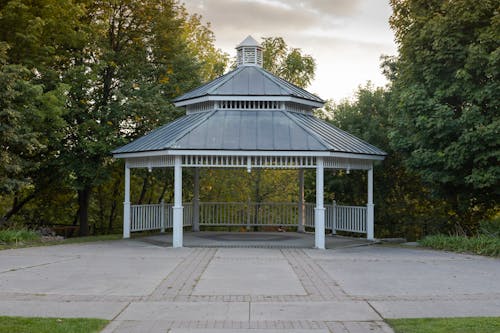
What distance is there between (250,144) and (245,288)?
23.8ft

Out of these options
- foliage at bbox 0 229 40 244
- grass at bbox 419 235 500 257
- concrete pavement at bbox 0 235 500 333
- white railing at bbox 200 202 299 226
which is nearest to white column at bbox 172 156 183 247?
concrete pavement at bbox 0 235 500 333

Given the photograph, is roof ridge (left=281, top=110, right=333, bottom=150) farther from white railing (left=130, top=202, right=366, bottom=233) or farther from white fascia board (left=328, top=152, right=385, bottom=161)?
white railing (left=130, top=202, right=366, bottom=233)

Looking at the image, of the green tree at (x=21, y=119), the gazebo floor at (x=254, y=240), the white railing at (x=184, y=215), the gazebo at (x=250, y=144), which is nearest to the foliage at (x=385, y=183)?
the gazebo at (x=250, y=144)

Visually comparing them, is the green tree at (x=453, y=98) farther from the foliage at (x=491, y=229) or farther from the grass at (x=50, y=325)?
the grass at (x=50, y=325)

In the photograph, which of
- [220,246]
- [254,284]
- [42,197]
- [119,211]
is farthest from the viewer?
[119,211]

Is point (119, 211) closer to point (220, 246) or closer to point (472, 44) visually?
point (220, 246)

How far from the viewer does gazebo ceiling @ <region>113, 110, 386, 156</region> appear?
632 inches

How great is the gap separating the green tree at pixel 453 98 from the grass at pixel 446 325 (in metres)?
8.91

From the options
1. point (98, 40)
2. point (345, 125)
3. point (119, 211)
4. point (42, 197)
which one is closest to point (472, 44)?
point (345, 125)

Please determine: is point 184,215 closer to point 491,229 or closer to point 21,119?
point 21,119

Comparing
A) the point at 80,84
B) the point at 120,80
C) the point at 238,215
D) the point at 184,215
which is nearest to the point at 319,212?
the point at 238,215

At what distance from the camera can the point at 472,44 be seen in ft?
50.5

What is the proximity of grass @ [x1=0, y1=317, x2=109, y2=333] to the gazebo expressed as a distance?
9.21 meters

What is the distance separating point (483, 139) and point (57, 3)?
50.6 feet
